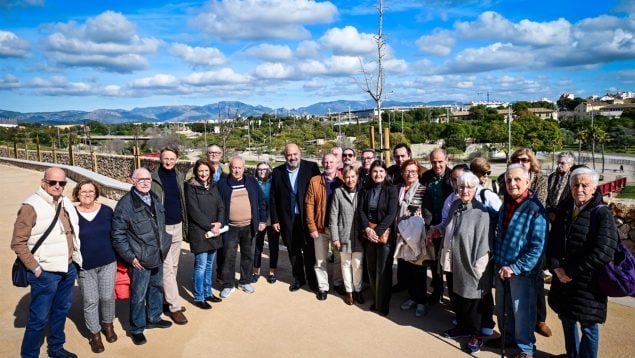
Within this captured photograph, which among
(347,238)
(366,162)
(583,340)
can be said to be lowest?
(583,340)

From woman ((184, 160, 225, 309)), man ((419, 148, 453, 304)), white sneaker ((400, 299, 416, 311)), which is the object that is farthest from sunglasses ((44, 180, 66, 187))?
white sneaker ((400, 299, 416, 311))

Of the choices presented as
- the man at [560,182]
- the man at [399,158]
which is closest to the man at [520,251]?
the man at [560,182]

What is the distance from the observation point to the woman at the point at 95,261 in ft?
11.1

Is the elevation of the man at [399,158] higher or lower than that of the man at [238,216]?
higher

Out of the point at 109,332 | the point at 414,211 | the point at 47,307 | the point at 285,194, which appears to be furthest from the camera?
the point at 285,194

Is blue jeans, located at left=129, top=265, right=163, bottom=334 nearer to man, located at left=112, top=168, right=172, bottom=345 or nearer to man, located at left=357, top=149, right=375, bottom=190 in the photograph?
man, located at left=112, top=168, right=172, bottom=345

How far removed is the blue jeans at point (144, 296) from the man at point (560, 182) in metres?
3.98

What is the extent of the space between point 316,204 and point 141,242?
1780 millimetres

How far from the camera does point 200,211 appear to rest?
4203mm

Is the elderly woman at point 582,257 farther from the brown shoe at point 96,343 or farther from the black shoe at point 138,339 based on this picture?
the brown shoe at point 96,343

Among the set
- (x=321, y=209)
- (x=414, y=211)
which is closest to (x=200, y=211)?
(x=321, y=209)

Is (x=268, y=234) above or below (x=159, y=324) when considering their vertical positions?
above

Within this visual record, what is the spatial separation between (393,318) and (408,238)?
0.81 metres

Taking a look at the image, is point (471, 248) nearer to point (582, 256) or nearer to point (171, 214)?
point (582, 256)
